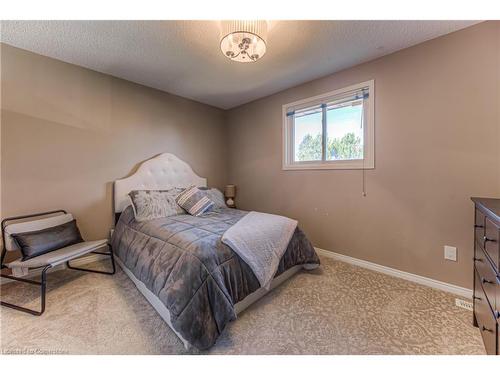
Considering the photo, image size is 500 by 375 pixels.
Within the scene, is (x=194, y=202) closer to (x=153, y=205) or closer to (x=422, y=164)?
(x=153, y=205)

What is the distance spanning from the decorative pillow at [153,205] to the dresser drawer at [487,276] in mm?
2728

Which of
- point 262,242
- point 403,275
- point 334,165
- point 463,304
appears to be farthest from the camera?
point 334,165

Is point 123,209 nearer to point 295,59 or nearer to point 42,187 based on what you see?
point 42,187

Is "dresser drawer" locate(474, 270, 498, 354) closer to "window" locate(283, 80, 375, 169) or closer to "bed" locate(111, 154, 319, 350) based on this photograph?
"bed" locate(111, 154, 319, 350)

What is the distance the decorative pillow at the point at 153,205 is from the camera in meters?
2.43

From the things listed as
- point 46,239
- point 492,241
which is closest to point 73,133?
point 46,239

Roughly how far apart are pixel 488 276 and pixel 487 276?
1.0 inches

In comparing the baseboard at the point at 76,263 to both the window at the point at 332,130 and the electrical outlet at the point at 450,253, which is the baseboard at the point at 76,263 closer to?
the window at the point at 332,130

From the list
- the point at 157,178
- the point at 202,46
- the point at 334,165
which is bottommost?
the point at 157,178

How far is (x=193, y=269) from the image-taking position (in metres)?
1.40

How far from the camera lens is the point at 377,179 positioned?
2.34 metres

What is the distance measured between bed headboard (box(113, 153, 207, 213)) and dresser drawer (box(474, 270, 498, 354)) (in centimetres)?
336

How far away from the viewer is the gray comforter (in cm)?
131

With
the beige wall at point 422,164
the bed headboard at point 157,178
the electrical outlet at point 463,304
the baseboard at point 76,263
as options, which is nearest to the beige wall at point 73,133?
the bed headboard at point 157,178
